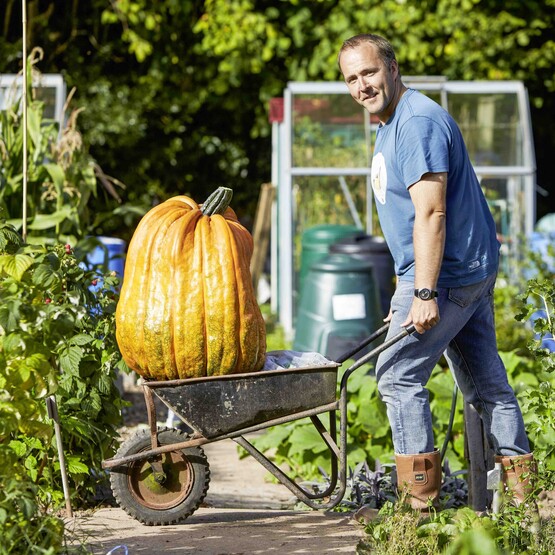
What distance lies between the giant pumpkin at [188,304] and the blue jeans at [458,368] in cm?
48

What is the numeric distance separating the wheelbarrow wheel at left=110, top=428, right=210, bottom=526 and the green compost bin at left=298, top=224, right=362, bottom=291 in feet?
13.4

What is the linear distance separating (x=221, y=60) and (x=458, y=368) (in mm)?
8006

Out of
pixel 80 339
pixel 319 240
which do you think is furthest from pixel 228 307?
pixel 319 240

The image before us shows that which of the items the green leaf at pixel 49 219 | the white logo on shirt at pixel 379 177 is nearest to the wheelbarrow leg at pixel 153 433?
the white logo on shirt at pixel 379 177

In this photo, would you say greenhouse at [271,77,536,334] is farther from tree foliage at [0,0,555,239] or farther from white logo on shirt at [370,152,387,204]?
white logo on shirt at [370,152,387,204]

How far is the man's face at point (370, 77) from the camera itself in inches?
132

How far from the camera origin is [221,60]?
11.1m

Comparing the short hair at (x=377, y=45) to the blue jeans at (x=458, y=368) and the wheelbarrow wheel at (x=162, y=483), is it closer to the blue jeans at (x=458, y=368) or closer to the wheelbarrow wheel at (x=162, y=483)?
the blue jeans at (x=458, y=368)

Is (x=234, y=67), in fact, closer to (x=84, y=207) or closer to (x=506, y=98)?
(x=506, y=98)

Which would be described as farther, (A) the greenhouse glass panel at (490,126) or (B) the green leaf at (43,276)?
(A) the greenhouse glass panel at (490,126)

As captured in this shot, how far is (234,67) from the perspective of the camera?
10.7 m

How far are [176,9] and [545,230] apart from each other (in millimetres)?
4754

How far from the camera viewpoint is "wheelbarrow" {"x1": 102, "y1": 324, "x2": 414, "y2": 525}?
3283 millimetres

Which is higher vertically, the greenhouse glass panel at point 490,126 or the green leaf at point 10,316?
the greenhouse glass panel at point 490,126
